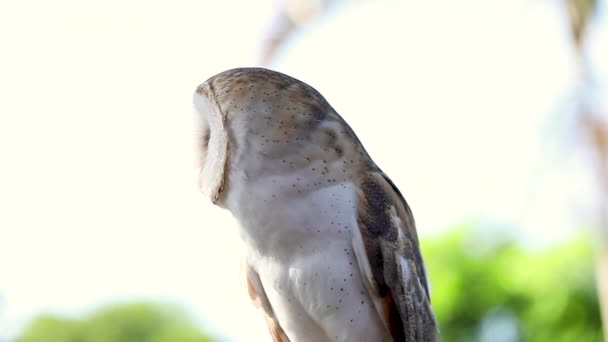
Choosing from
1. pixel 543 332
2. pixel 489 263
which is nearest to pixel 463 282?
pixel 489 263

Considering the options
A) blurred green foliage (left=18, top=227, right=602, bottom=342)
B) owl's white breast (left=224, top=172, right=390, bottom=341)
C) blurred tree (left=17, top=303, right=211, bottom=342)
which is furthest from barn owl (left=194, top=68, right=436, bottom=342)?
blurred tree (left=17, top=303, right=211, bottom=342)

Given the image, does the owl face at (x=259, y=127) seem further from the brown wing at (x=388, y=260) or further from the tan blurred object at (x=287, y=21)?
the tan blurred object at (x=287, y=21)

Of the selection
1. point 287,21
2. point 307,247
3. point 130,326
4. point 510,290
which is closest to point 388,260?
point 307,247

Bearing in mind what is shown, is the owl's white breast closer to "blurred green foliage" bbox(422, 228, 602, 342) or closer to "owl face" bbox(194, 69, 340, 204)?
"owl face" bbox(194, 69, 340, 204)

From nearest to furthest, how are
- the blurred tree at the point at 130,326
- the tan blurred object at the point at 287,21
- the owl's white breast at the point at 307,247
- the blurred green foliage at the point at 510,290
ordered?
the owl's white breast at the point at 307,247, the tan blurred object at the point at 287,21, the blurred green foliage at the point at 510,290, the blurred tree at the point at 130,326

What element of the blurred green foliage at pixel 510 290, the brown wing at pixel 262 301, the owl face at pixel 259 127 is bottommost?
the blurred green foliage at pixel 510 290

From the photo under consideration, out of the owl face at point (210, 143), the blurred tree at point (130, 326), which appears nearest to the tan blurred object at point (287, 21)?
the owl face at point (210, 143)
